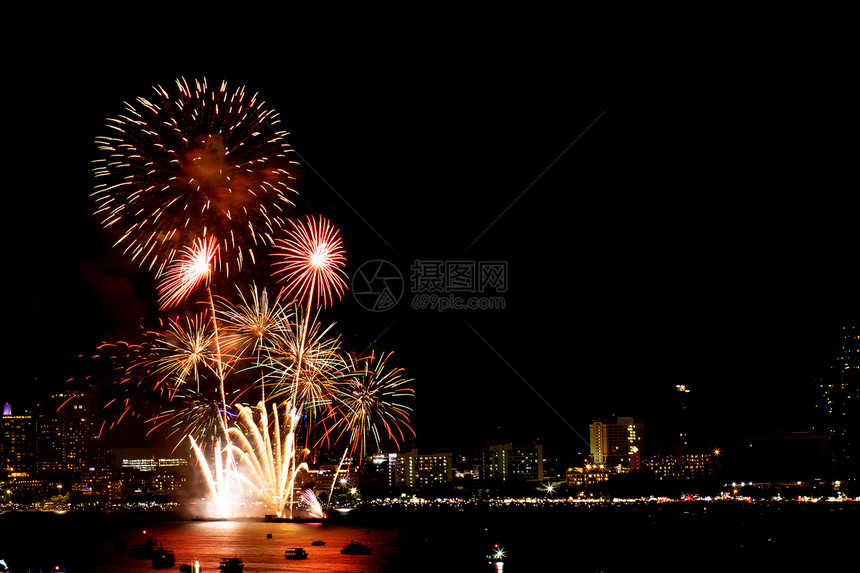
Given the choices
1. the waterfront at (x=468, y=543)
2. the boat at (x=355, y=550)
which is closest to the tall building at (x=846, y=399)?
the waterfront at (x=468, y=543)

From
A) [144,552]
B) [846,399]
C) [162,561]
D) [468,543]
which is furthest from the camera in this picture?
[846,399]

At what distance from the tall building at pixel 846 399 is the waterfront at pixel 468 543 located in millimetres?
39237

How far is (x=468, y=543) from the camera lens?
3952 inches

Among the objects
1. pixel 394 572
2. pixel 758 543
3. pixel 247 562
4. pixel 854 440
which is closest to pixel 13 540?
pixel 247 562

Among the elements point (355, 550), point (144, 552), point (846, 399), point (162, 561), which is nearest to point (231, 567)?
point (162, 561)

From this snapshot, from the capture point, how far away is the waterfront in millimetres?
73875

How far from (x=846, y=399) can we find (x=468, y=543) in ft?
405

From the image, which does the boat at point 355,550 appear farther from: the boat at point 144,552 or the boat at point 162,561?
the boat at point 162,561

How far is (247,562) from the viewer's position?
67688mm

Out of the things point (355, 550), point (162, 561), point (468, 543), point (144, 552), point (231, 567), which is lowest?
point (468, 543)

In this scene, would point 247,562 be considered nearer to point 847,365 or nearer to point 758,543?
point 758,543

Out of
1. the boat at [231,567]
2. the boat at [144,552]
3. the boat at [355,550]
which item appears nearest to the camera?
the boat at [231,567]

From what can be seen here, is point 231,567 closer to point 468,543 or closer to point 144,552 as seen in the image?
point 144,552

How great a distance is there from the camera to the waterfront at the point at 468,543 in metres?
73.9
